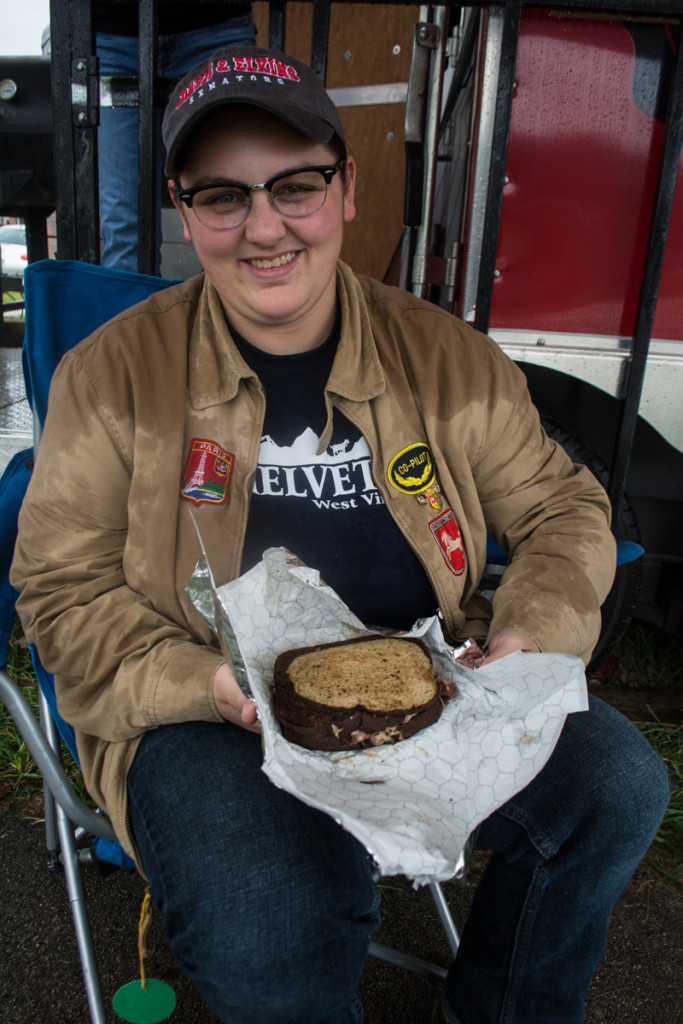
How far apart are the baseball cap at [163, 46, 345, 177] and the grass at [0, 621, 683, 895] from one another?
1614 millimetres

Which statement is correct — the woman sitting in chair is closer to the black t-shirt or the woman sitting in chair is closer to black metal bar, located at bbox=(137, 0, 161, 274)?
the black t-shirt

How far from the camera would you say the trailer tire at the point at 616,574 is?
7.86ft

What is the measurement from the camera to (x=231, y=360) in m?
1.47

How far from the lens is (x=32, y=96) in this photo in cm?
411

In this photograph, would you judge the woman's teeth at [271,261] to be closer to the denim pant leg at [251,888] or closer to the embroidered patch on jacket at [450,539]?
the embroidered patch on jacket at [450,539]

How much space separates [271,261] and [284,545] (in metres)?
0.56

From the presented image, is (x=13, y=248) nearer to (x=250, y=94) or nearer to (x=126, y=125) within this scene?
(x=126, y=125)

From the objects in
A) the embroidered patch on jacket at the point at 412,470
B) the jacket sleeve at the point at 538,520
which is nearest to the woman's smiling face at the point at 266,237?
the embroidered patch on jacket at the point at 412,470

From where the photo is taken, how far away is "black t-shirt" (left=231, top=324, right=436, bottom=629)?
150 cm

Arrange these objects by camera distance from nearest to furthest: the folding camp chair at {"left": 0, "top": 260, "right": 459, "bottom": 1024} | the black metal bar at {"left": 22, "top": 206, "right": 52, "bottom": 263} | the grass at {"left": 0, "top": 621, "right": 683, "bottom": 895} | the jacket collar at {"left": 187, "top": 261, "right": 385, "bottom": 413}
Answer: the folding camp chair at {"left": 0, "top": 260, "right": 459, "bottom": 1024}
the jacket collar at {"left": 187, "top": 261, "right": 385, "bottom": 413}
the grass at {"left": 0, "top": 621, "right": 683, "bottom": 895}
the black metal bar at {"left": 22, "top": 206, "right": 52, "bottom": 263}

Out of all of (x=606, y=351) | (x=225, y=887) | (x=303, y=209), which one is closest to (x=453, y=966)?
(x=225, y=887)

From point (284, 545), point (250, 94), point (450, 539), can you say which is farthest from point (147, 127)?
point (450, 539)

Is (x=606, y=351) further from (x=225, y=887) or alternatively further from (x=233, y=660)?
(x=225, y=887)

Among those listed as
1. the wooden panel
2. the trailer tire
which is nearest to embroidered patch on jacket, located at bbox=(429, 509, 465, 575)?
the trailer tire
